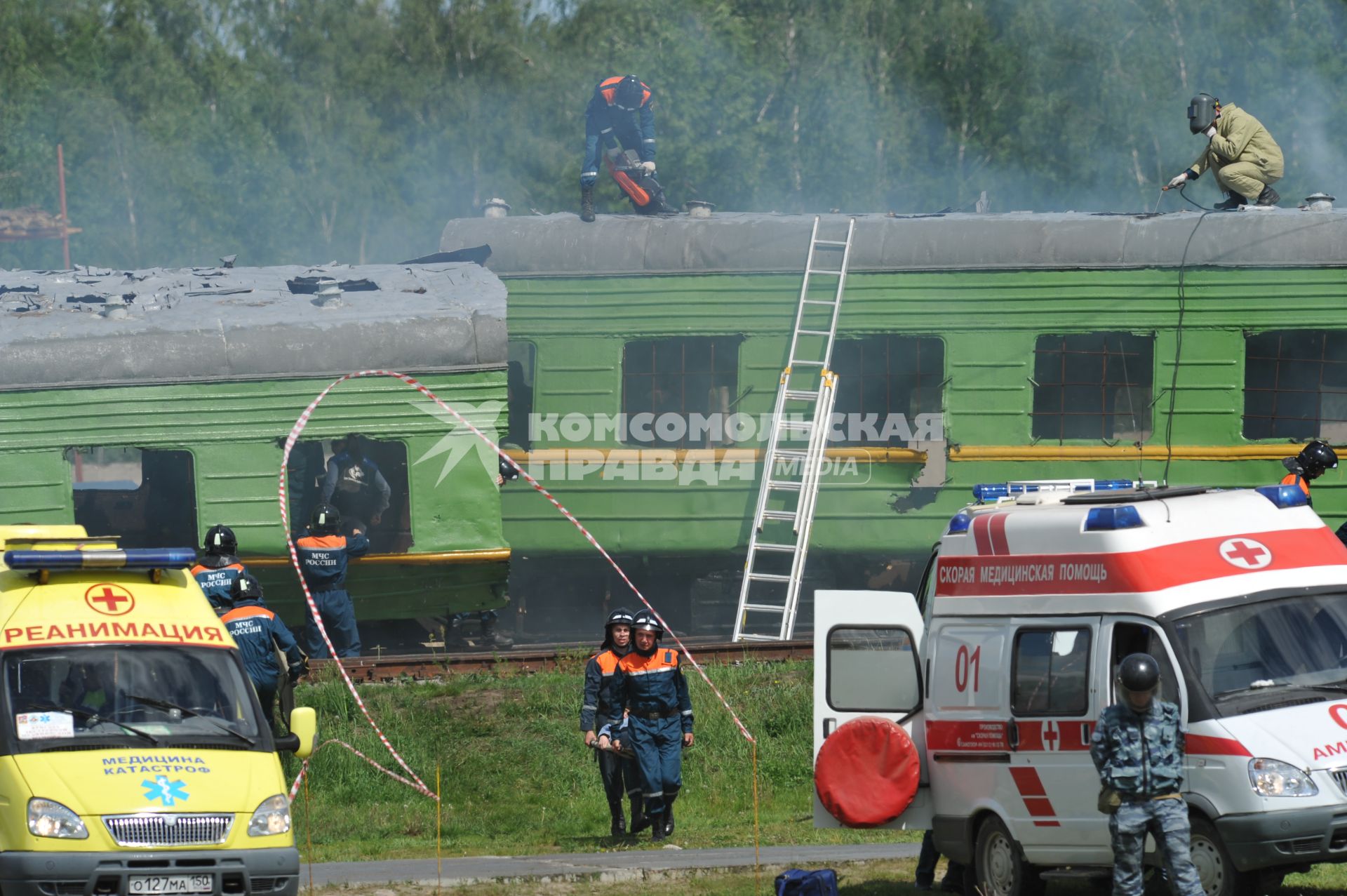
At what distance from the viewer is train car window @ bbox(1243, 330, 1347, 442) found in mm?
18172

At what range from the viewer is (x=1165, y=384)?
18109mm

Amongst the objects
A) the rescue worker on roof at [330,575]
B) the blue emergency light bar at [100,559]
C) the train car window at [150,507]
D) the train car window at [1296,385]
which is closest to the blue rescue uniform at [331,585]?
the rescue worker on roof at [330,575]

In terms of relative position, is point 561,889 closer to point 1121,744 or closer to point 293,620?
point 1121,744

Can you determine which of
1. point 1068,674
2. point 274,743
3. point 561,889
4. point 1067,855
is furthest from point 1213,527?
point 274,743

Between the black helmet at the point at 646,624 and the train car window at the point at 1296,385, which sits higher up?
the train car window at the point at 1296,385

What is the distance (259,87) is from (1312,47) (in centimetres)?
2118

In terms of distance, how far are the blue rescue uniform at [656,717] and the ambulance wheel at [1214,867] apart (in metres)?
4.14

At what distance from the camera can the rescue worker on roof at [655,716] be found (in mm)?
12109

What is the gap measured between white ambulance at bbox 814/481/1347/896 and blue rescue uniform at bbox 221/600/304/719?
4.23m

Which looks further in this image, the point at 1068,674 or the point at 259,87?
the point at 259,87

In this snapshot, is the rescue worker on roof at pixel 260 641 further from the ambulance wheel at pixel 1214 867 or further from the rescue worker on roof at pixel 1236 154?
the rescue worker on roof at pixel 1236 154

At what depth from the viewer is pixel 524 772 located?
13.9 m

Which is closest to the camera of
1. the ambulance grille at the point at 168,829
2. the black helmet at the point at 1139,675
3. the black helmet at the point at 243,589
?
the black helmet at the point at 1139,675

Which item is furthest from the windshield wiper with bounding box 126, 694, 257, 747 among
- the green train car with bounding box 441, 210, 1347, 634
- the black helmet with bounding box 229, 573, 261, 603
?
the green train car with bounding box 441, 210, 1347, 634
